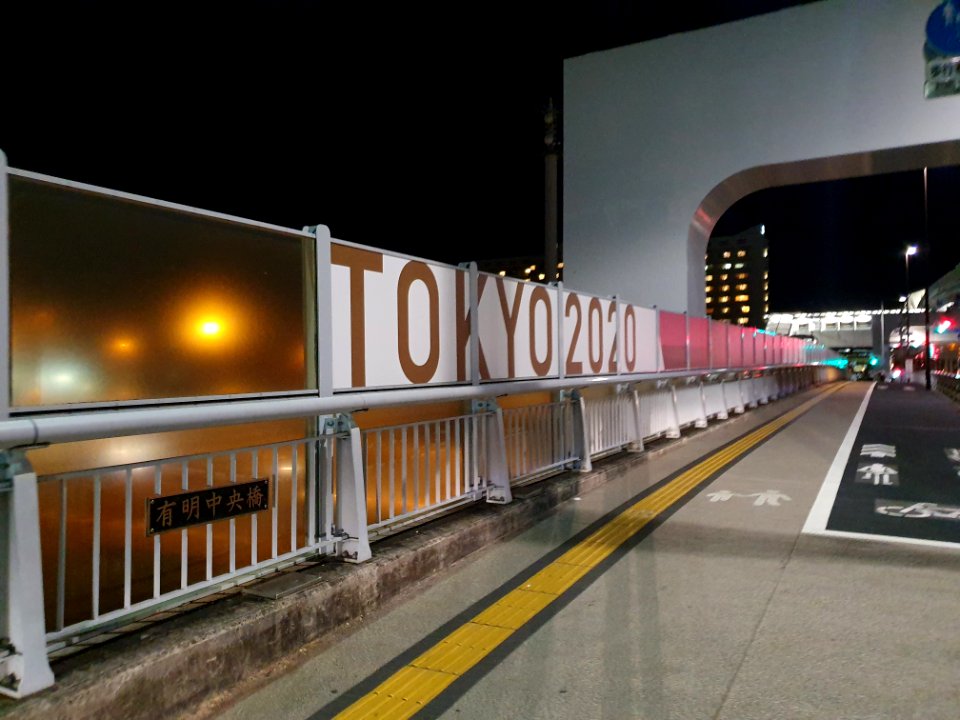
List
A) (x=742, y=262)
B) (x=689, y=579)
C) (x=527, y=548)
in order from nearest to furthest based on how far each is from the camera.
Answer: (x=689, y=579) < (x=527, y=548) < (x=742, y=262)

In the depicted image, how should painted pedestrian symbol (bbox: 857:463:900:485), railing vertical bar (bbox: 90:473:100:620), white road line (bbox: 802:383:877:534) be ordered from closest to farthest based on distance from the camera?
railing vertical bar (bbox: 90:473:100:620)
white road line (bbox: 802:383:877:534)
painted pedestrian symbol (bbox: 857:463:900:485)

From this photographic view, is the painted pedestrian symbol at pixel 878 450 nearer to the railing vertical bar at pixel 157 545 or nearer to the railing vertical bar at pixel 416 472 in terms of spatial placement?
the railing vertical bar at pixel 416 472

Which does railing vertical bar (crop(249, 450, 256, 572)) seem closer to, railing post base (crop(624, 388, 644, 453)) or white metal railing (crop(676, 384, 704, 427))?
railing post base (crop(624, 388, 644, 453))

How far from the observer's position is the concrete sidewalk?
2600mm

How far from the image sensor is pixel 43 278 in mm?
2764

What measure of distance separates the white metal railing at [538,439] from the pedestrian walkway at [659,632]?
Answer: 619mm

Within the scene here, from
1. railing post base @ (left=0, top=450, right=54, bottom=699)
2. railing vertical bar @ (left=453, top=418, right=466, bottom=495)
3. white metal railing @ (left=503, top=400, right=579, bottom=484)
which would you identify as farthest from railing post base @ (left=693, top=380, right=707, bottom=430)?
railing post base @ (left=0, top=450, right=54, bottom=699)

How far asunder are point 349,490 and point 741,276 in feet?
612

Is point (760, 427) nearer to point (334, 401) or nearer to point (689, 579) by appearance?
point (689, 579)

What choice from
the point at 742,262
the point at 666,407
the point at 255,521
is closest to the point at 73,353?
the point at 255,521

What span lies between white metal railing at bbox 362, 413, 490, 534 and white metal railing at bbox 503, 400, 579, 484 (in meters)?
0.63

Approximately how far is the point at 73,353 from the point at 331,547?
2022 mm

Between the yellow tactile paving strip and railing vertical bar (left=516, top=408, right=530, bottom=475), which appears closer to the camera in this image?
the yellow tactile paving strip

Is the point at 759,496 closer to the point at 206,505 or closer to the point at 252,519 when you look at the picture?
the point at 252,519
